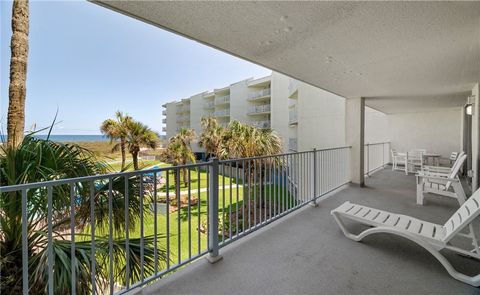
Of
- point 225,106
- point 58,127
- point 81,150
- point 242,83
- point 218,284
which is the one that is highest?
point 242,83

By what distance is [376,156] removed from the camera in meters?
8.04

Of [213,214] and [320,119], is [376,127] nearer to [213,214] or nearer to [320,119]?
[320,119]

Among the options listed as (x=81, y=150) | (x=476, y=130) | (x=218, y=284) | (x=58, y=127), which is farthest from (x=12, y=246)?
(x=476, y=130)

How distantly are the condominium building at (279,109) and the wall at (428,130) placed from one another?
99.4 inches

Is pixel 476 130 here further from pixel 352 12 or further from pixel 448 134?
pixel 448 134

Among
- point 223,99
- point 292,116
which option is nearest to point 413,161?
point 292,116

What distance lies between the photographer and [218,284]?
73.5 inches

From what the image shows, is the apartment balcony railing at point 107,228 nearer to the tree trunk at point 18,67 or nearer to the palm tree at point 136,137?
the tree trunk at point 18,67

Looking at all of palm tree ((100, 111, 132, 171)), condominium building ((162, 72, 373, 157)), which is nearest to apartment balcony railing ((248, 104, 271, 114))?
condominium building ((162, 72, 373, 157))

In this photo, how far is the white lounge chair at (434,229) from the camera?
6.36 ft

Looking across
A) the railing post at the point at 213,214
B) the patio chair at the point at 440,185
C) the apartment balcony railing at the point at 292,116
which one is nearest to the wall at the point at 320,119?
the apartment balcony railing at the point at 292,116

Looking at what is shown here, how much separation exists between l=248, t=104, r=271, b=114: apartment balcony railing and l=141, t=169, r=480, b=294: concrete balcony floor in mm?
19946

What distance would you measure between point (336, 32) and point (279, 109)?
17318 mm

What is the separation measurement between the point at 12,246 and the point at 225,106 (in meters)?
27.2
